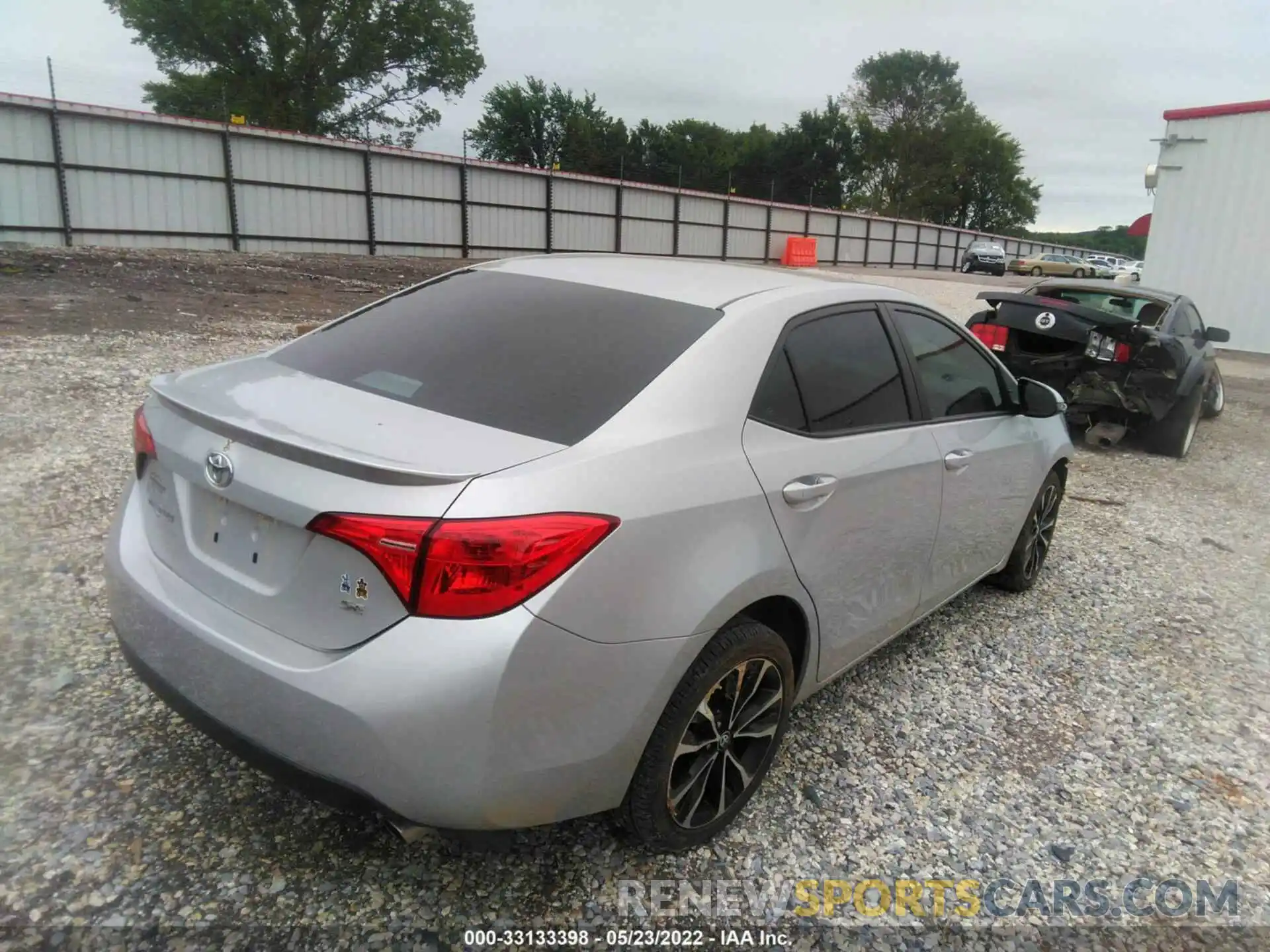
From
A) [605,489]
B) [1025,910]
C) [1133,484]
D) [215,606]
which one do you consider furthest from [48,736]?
[1133,484]

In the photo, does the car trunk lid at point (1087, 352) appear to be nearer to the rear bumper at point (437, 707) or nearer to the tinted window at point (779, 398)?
the tinted window at point (779, 398)


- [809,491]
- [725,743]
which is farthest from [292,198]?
[725,743]

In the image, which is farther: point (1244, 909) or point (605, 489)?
point (1244, 909)

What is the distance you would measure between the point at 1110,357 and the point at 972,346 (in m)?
4.47

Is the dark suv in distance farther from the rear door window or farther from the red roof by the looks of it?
the rear door window

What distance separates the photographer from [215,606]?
6.75 feet

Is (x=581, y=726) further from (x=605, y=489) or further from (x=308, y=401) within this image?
(x=308, y=401)

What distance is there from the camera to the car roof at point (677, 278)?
279 centimetres

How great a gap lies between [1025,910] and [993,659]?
154 centimetres

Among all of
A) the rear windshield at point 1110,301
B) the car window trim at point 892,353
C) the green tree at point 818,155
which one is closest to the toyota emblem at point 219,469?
the car window trim at point 892,353

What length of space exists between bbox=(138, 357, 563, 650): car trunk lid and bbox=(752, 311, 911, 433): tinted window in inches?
33.5

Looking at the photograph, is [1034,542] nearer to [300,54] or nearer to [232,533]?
[232,533]

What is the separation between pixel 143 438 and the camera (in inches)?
93.5

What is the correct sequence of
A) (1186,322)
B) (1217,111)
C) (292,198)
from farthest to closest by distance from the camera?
(292,198)
(1217,111)
(1186,322)
